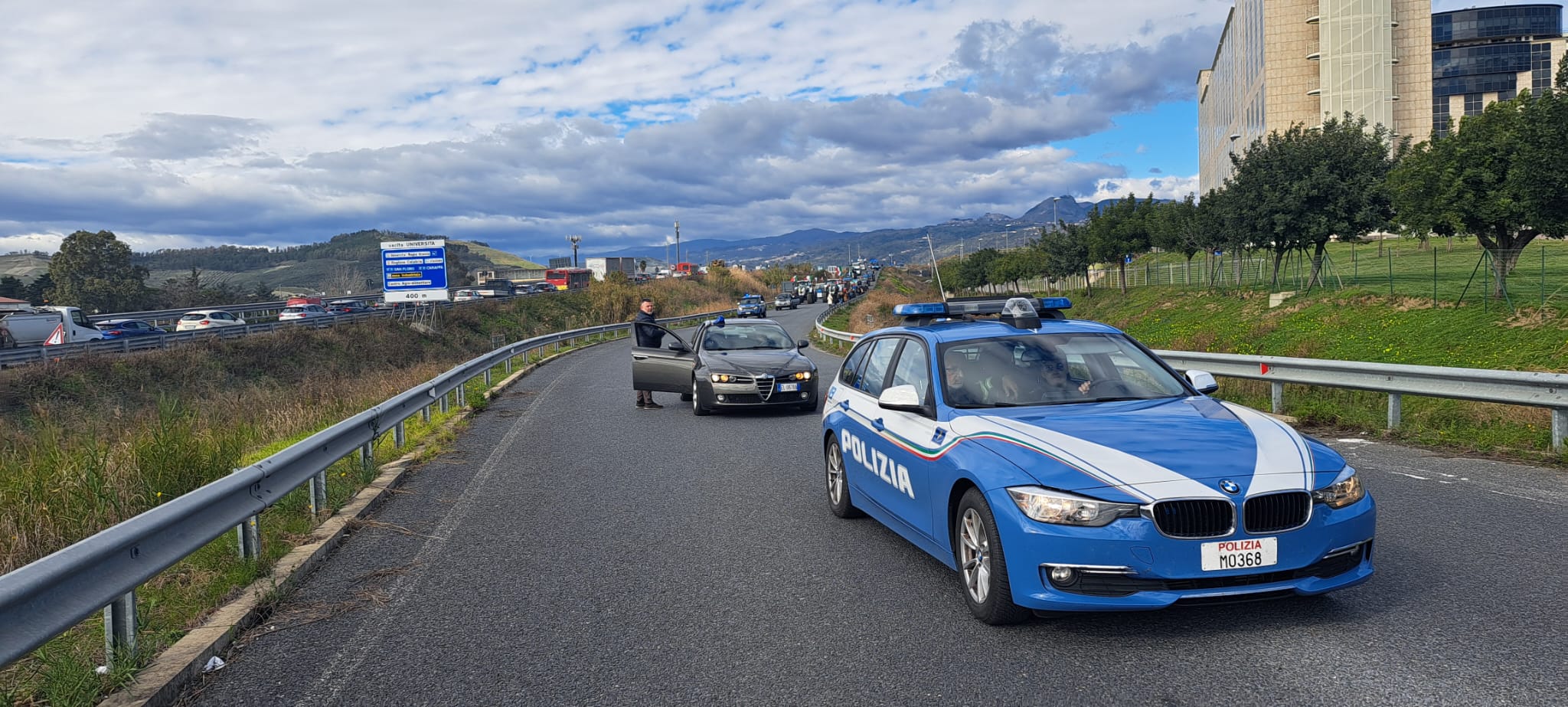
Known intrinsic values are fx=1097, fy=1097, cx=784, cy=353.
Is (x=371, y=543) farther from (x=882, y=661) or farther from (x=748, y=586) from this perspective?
(x=882, y=661)

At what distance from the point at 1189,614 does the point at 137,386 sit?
30.6m

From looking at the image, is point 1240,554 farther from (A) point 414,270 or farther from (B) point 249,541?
(A) point 414,270

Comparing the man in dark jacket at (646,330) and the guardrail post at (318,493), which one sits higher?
the man in dark jacket at (646,330)

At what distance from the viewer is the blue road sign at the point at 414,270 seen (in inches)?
1369

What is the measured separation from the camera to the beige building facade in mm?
76250

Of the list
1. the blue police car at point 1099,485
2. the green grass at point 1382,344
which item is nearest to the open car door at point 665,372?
the green grass at point 1382,344

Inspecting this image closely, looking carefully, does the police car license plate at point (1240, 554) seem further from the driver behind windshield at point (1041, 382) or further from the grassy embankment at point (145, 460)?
the grassy embankment at point (145, 460)

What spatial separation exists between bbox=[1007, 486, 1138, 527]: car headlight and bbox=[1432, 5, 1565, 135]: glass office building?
12399cm

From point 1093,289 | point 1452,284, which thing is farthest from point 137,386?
point 1093,289

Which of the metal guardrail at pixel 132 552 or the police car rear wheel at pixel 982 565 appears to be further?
the police car rear wheel at pixel 982 565

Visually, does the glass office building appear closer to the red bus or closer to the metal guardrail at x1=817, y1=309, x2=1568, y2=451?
the red bus

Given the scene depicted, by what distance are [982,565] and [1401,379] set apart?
26.0 ft

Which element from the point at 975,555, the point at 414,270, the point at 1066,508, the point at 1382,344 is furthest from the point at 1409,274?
the point at 1066,508

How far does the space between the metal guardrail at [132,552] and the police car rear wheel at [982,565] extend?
12.2ft
